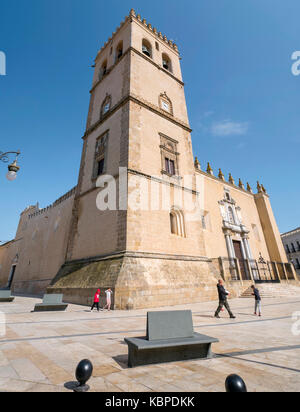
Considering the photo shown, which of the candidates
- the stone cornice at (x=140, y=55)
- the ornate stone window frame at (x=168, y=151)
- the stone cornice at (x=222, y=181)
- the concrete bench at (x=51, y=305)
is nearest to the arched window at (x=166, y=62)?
the stone cornice at (x=140, y=55)

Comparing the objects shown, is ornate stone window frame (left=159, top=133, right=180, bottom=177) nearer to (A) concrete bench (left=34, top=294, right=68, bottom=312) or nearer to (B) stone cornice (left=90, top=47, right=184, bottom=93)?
(B) stone cornice (left=90, top=47, right=184, bottom=93)

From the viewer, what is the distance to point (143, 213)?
10742 mm

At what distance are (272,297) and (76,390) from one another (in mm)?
15078

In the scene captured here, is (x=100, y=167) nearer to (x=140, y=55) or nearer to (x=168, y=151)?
(x=168, y=151)

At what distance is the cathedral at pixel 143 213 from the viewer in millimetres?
9844

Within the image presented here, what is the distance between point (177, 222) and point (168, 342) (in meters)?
10.1

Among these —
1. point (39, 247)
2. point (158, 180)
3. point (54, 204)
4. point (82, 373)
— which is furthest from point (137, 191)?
point (39, 247)

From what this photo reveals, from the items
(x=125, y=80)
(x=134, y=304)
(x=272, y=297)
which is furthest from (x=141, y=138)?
(x=272, y=297)

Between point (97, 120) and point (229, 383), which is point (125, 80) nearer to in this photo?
point (97, 120)

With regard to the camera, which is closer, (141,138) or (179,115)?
(141,138)

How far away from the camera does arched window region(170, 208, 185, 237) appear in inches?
489

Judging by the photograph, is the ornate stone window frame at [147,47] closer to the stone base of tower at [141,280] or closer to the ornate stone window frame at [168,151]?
the ornate stone window frame at [168,151]

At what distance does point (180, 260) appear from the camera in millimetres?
11102

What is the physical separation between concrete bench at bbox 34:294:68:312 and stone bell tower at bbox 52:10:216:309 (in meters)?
1.45
